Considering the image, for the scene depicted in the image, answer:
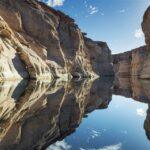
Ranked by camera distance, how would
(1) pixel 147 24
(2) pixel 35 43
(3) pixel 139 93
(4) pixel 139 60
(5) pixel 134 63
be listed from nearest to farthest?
1. (3) pixel 139 93
2. (2) pixel 35 43
3. (1) pixel 147 24
4. (4) pixel 139 60
5. (5) pixel 134 63

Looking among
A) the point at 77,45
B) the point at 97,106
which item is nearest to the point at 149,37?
the point at 77,45

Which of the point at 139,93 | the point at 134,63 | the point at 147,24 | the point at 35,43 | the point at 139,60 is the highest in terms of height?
the point at 147,24

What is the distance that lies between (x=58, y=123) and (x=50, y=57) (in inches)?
2169

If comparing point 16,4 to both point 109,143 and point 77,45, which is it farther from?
point 109,143

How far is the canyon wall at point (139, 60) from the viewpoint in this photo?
83.8 meters

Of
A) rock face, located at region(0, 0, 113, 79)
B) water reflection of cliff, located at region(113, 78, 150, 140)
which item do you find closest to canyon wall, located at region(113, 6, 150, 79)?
rock face, located at region(0, 0, 113, 79)

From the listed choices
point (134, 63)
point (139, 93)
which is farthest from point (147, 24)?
point (139, 93)

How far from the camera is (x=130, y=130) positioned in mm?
12953

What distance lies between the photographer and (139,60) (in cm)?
12094

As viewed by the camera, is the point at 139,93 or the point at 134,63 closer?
the point at 139,93

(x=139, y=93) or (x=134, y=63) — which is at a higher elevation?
(x=134, y=63)

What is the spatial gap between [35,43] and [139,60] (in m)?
72.4

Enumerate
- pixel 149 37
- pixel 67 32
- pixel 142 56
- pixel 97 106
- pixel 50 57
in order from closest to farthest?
1. pixel 97 106
2. pixel 50 57
3. pixel 149 37
4. pixel 67 32
5. pixel 142 56

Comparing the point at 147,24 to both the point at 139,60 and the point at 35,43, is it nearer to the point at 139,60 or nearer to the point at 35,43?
the point at 139,60
